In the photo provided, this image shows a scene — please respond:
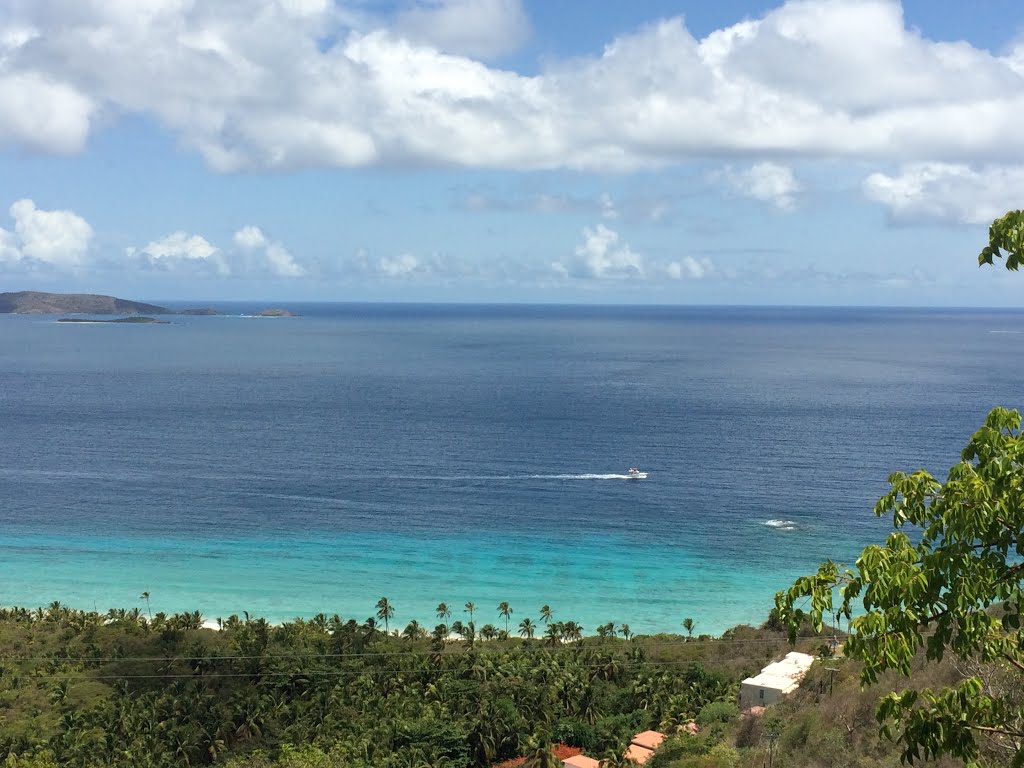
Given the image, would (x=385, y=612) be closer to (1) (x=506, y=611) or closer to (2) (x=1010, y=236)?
(1) (x=506, y=611)

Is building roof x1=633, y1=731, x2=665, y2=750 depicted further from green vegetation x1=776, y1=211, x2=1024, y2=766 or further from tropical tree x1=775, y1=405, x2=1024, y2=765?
tropical tree x1=775, y1=405, x2=1024, y2=765

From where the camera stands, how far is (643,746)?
127 feet

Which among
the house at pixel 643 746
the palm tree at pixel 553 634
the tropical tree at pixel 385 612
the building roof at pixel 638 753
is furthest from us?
the tropical tree at pixel 385 612

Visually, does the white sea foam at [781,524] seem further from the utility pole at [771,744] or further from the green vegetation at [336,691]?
the utility pole at [771,744]

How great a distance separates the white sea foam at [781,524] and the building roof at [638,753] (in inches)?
1528

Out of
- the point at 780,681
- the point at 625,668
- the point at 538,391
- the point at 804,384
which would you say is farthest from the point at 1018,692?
the point at 804,384

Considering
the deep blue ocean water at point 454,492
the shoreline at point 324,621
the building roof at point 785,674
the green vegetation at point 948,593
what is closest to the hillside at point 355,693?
the shoreline at point 324,621

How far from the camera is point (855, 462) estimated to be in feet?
307

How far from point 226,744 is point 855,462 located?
72.0m

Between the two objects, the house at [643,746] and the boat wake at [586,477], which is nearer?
the house at [643,746]

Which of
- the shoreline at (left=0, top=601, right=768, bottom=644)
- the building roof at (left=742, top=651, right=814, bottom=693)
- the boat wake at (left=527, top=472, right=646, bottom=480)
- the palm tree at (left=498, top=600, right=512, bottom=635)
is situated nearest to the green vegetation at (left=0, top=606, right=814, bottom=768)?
the shoreline at (left=0, top=601, right=768, bottom=644)

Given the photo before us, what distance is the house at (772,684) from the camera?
1533 inches

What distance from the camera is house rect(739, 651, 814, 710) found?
128 feet

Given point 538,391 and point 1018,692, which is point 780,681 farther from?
point 538,391
